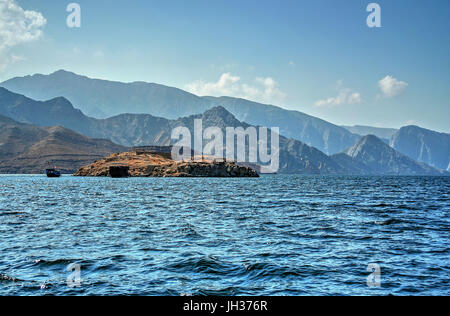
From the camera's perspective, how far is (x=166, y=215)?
152 ft

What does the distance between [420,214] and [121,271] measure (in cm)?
4283

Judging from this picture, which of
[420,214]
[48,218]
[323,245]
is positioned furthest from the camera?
[420,214]

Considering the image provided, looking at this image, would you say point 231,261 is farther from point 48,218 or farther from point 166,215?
point 48,218
